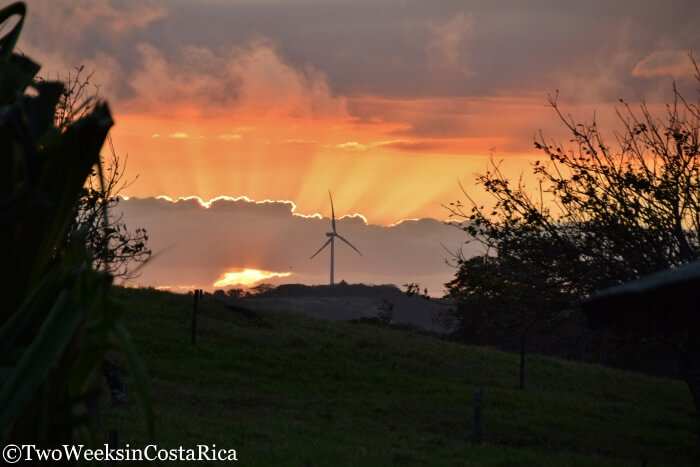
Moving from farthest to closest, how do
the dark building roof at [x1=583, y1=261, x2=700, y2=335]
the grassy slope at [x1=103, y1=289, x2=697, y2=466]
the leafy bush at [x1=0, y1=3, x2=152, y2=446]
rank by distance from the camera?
the grassy slope at [x1=103, y1=289, x2=697, y2=466] → the dark building roof at [x1=583, y1=261, x2=700, y2=335] → the leafy bush at [x1=0, y1=3, x2=152, y2=446]

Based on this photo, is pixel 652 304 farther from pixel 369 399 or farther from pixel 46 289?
pixel 369 399

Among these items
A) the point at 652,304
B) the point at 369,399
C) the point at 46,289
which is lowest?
the point at 369,399

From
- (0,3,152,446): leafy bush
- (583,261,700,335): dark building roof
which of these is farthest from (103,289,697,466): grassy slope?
(0,3,152,446): leafy bush

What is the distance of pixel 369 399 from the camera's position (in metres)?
35.0

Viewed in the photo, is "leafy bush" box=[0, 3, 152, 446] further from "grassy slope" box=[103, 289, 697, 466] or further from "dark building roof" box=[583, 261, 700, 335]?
"grassy slope" box=[103, 289, 697, 466]

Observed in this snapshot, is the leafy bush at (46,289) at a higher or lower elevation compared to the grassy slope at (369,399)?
higher

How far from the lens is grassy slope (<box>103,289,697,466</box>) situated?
76.3 ft

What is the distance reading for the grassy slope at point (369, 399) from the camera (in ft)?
76.3

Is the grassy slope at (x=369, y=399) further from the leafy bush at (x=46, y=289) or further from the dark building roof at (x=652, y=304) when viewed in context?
the leafy bush at (x=46, y=289)

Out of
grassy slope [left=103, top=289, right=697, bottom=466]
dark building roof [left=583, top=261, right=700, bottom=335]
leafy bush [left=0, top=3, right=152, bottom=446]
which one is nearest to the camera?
leafy bush [left=0, top=3, right=152, bottom=446]

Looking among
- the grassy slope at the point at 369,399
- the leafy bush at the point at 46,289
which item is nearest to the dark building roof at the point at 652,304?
the leafy bush at the point at 46,289

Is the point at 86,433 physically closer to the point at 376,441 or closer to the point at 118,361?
the point at 376,441

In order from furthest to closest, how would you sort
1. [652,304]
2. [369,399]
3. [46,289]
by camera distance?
[369,399]
[652,304]
[46,289]

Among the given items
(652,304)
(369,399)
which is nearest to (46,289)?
(652,304)
